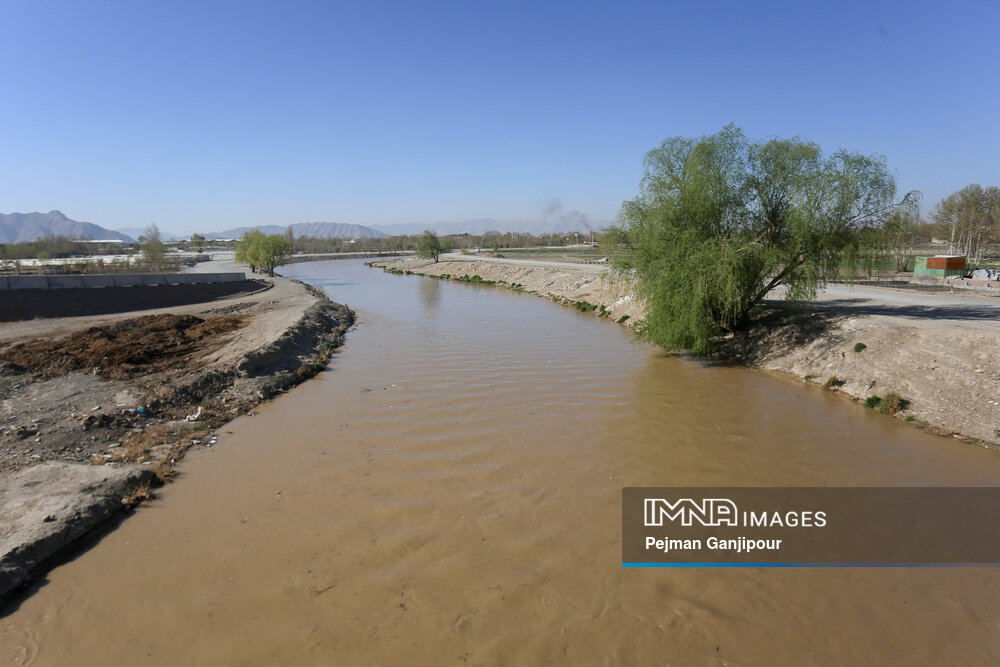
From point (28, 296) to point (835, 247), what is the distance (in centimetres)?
4248

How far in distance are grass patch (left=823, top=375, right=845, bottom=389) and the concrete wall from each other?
138 feet

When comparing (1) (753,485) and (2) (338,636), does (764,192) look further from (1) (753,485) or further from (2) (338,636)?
(2) (338,636)

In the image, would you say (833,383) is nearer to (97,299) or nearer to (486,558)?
(486,558)

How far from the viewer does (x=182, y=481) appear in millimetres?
10289

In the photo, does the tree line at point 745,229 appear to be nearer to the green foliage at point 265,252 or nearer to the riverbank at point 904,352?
the riverbank at point 904,352

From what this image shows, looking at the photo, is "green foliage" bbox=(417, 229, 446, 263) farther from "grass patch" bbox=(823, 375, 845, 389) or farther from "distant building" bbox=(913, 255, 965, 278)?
"grass patch" bbox=(823, 375, 845, 389)

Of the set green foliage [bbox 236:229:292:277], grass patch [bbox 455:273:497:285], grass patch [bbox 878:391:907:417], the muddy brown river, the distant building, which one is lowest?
the muddy brown river

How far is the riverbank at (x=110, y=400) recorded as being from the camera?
27.8ft

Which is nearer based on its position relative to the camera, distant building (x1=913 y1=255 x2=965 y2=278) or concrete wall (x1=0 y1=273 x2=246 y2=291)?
concrete wall (x1=0 y1=273 x2=246 y2=291)

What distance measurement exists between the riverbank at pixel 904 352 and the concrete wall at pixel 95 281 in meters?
39.6

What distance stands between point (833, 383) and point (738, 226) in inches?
277

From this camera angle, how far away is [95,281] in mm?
33094

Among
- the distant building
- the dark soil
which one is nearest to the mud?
the dark soil

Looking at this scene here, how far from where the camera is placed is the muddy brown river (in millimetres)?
6129
